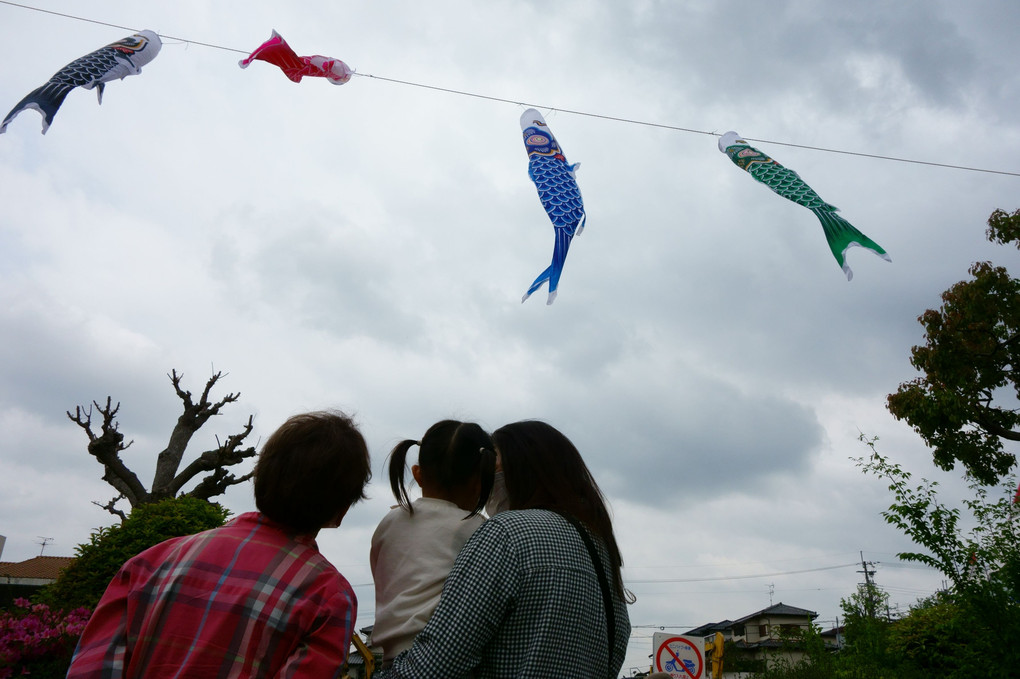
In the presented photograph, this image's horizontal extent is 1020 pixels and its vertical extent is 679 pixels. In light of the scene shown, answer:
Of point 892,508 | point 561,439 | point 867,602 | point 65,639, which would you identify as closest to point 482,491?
point 561,439

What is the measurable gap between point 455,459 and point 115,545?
4.92 m

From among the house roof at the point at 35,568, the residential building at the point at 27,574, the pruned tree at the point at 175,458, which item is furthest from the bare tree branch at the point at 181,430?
the house roof at the point at 35,568

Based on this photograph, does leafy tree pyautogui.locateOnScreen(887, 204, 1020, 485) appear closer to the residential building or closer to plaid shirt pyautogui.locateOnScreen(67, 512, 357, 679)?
plaid shirt pyautogui.locateOnScreen(67, 512, 357, 679)

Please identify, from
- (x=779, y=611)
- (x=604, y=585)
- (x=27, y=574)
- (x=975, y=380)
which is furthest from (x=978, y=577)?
(x=779, y=611)

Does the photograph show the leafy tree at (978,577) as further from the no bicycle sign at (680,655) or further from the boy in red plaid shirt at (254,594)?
the boy in red plaid shirt at (254,594)

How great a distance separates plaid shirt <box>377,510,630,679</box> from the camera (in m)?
1.30

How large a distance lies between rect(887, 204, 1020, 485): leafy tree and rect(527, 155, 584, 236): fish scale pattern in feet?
16.2

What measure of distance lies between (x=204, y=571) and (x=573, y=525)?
74cm

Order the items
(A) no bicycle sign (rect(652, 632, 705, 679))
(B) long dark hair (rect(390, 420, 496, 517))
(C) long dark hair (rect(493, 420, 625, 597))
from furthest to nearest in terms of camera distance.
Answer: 1. (A) no bicycle sign (rect(652, 632, 705, 679))
2. (B) long dark hair (rect(390, 420, 496, 517))
3. (C) long dark hair (rect(493, 420, 625, 597))

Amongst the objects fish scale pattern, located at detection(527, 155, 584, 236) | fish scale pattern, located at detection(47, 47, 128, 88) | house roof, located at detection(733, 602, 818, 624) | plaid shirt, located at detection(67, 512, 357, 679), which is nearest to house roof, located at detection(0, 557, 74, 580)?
fish scale pattern, located at detection(47, 47, 128, 88)

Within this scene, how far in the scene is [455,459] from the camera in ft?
5.48

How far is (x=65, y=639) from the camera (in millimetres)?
3873

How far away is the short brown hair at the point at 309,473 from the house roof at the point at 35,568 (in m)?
20.3

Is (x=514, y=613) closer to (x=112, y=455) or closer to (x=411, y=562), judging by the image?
(x=411, y=562)
